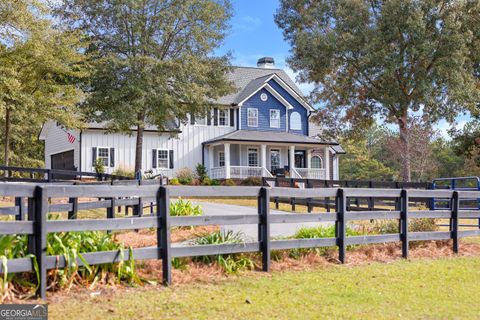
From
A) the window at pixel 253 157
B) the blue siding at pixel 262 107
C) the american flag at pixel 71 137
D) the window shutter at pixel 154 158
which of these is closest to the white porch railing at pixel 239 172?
the window at pixel 253 157

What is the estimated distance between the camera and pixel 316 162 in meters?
43.4

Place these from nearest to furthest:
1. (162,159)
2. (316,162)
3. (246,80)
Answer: (162,159) < (246,80) < (316,162)

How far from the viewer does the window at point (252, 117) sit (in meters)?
39.8

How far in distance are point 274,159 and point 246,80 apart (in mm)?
6971

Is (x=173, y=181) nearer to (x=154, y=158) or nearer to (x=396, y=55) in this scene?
(x=154, y=158)

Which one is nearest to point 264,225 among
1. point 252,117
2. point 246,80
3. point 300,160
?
point 252,117

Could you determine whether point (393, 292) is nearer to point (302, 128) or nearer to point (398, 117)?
point (398, 117)

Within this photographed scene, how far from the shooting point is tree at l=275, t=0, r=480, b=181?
32.2 metres

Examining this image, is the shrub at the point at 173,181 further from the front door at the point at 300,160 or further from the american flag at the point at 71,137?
the front door at the point at 300,160

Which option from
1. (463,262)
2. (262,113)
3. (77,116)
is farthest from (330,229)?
(262,113)

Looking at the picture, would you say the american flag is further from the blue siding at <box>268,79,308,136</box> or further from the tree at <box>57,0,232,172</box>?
the blue siding at <box>268,79,308,136</box>

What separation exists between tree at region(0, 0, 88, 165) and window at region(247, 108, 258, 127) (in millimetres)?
14856

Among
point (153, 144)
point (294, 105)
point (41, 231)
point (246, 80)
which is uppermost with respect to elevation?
point (246, 80)

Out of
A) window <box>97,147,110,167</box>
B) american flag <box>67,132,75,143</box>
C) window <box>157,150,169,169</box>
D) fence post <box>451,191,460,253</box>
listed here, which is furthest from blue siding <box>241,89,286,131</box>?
fence post <box>451,191,460,253</box>
